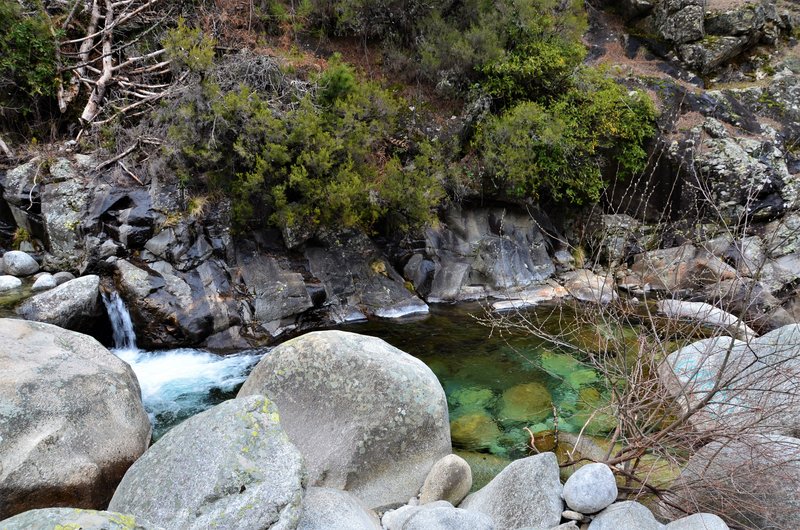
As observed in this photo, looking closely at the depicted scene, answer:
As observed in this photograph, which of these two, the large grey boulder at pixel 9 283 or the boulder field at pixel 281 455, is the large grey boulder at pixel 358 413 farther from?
the large grey boulder at pixel 9 283

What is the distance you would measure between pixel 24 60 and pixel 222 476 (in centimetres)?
1095

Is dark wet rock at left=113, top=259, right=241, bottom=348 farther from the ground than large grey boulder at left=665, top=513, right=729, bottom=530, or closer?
closer

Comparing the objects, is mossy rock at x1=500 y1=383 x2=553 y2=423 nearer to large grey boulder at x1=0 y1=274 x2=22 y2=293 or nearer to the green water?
the green water

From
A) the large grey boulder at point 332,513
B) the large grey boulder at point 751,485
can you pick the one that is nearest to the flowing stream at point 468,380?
the large grey boulder at point 751,485

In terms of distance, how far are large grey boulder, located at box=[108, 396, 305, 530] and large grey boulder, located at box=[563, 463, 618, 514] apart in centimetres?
221

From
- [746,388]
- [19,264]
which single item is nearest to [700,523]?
[746,388]

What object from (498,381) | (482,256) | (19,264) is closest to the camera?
(498,381)

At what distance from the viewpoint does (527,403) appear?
6820mm

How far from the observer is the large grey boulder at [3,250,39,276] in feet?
29.9

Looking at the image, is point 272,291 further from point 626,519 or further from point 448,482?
point 626,519

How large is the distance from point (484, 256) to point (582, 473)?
757 centimetres

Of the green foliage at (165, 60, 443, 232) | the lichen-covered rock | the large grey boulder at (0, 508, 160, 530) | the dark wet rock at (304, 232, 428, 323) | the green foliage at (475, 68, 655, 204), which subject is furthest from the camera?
the green foliage at (475, 68, 655, 204)

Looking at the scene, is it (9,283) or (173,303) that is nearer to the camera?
(173,303)

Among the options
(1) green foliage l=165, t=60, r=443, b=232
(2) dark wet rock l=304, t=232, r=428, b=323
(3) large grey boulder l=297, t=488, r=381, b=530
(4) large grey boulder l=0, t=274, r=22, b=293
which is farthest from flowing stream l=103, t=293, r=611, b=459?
(1) green foliage l=165, t=60, r=443, b=232
